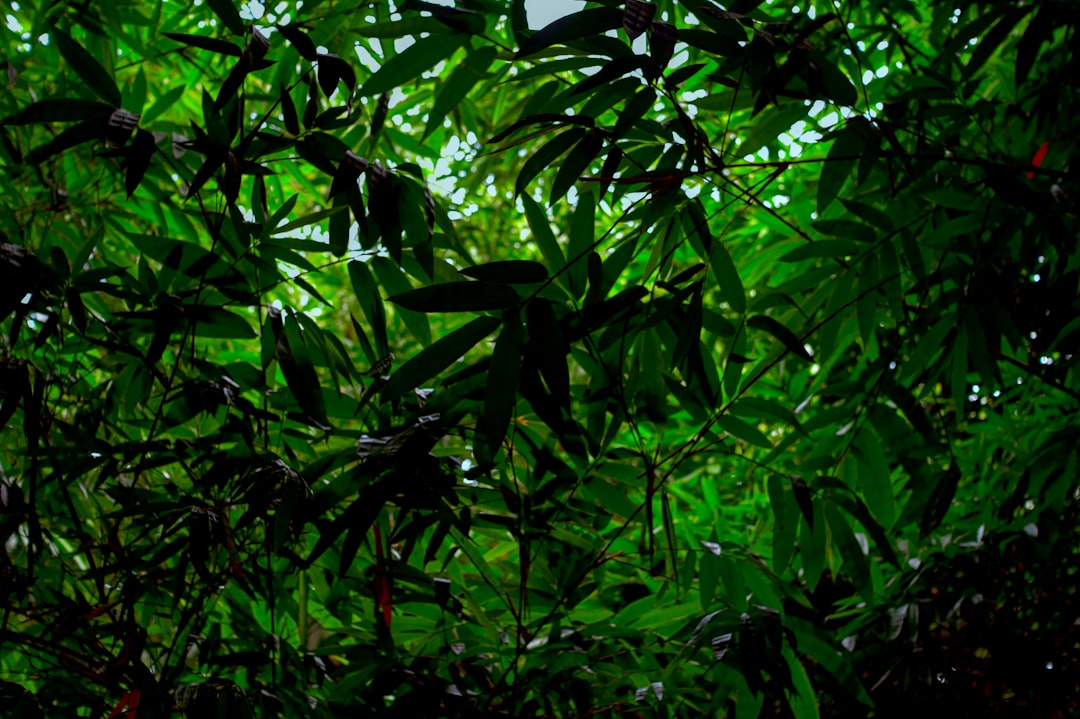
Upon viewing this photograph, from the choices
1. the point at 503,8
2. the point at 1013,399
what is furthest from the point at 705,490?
the point at 503,8

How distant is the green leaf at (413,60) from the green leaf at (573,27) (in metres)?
0.29

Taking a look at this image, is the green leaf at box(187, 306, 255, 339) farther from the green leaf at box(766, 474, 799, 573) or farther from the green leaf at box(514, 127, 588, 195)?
the green leaf at box(766, 474, 799, 573)

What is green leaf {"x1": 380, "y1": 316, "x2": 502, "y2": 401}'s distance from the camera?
2.76 feet

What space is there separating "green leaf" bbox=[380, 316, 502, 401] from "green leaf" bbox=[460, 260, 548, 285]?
0.15ft

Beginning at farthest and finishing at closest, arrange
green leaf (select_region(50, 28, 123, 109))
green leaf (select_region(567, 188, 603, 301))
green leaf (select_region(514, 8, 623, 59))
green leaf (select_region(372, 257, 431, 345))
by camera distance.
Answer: green leaf (select_region(372, 257, 431, 345))
green leaf (select_region(567, 188, 603, 301))
green leaf (select_region(50, 28, 123, 109))
green leaf (select_region(514, 8, 623, 59))

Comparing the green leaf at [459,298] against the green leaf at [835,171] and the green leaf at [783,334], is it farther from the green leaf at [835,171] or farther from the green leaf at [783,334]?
the green leaf at [835,171]

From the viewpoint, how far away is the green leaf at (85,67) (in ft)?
3.04

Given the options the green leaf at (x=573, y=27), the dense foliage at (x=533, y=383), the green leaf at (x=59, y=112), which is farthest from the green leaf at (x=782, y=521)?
the green leaf at (x=59, y=112)

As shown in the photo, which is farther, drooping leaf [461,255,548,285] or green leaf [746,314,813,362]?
green leaf [746,314,813,362]

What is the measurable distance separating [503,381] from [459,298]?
9cm

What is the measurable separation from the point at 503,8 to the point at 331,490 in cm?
63

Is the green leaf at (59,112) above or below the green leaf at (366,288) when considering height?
above

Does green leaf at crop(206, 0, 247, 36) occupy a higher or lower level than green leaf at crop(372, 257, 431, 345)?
higher

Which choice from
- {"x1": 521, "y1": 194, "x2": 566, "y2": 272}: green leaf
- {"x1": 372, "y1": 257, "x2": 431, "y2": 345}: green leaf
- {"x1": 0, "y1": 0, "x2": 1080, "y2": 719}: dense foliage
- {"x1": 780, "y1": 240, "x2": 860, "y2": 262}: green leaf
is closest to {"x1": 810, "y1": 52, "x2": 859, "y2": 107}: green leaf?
{"x1": 0, "y1": 0, "x2": 1080, "y2": 719}: dense foliage
